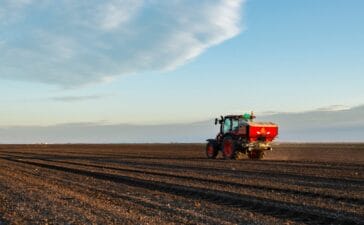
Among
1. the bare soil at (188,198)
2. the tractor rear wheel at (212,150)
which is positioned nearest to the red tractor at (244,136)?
the tractor rear wheel at (212,150)

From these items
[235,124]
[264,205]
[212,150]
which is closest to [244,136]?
[235,124]

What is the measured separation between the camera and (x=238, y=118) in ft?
106

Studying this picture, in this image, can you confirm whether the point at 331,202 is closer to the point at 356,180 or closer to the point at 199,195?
the point at 199,195

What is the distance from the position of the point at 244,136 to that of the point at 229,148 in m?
1.37

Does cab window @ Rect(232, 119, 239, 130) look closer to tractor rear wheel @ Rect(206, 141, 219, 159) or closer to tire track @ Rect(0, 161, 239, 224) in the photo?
tractor rear wheel @ Rect(206, 141, 219, 159)

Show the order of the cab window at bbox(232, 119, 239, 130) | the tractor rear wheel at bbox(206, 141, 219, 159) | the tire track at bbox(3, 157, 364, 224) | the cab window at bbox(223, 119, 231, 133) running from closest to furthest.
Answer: the tire track at bbox(3, 157, 364, 224) → the cab window at bbox(232, 119, 239, 130) → the cab window at bbox(223, 119, 231, 133) → the tractor rear wheel at bbox(206, 141, 219, 159)

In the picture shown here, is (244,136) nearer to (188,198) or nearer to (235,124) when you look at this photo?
(235,124)

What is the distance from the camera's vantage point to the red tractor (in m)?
31.2

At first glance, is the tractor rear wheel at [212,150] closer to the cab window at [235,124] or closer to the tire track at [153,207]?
the cab window at [235,124]

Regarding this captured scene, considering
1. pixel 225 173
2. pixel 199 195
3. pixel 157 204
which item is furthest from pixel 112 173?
pixel 157 204

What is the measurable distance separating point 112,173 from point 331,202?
12257 mm

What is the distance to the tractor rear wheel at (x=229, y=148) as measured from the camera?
1251 inches

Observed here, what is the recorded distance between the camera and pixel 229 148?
106ft

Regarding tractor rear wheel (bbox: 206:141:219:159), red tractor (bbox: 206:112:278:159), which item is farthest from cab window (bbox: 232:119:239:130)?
tractor rear wheel (bbox: 206:141:219:159)
